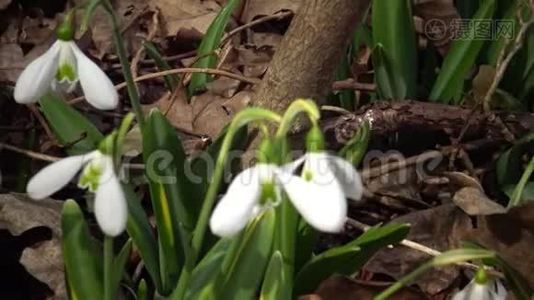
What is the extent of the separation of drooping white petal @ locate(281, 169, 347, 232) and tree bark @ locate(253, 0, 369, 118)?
2.83 feet

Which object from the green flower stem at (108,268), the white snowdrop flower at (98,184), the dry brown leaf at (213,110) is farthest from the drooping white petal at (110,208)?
the dry brown leaf at (213,110)

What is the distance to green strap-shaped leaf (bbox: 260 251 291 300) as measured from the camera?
1.58 meters

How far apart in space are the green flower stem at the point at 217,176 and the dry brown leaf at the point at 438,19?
1396 millimetres

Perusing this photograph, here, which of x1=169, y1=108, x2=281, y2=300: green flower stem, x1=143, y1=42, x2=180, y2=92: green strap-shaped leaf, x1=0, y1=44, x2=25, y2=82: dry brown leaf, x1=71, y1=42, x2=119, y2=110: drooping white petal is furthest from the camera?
x1=0, y1=44, x2=25, y2=82: dry brown leaf

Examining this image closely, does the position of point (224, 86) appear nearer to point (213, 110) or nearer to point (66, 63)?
point (213, 110)

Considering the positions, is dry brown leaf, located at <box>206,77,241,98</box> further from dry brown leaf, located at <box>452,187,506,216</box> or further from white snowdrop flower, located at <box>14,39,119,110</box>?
white snowdrop flower, located at <box>14,39,119,110</box>

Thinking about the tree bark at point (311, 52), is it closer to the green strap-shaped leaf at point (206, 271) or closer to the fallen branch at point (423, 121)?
the fallen branch at point (423, 121)

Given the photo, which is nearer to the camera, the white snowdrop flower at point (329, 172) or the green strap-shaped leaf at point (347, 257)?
the white snowdrop flower at point (329, 172)

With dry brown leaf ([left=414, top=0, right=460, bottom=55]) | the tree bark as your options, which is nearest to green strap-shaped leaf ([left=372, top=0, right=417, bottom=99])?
dry brown leaf ([left=414, top=0, right=460, bottom=55])

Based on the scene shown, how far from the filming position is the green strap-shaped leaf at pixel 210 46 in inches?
104

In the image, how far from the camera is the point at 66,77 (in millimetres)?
1551

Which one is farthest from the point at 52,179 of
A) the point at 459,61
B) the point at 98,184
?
the point at 459,61

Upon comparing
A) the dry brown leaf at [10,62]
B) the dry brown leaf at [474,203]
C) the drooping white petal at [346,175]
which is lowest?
the dry brown leaf at [10,62]

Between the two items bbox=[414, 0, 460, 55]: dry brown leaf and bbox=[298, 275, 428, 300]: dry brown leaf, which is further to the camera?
bbox=[414, 0, 460, 55]: dry brown leaf
